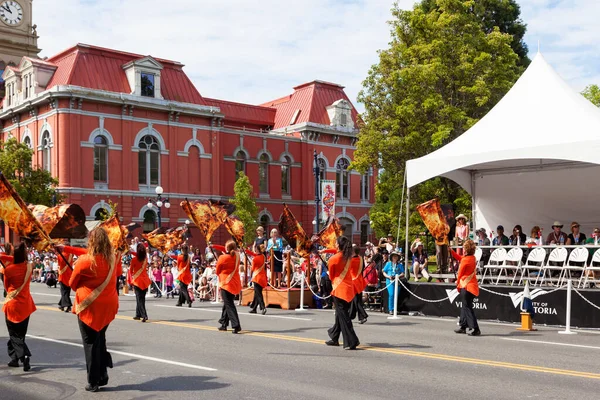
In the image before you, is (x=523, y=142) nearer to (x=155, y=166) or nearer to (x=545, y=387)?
(x=545, y=387)

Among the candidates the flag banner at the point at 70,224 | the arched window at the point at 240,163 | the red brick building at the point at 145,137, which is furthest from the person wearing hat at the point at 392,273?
the arched window at the point at 240,163

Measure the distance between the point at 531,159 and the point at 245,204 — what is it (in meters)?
29.4

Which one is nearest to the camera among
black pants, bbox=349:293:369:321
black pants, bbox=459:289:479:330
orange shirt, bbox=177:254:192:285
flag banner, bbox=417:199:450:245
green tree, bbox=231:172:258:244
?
black pants, bbox=459:289:479:330

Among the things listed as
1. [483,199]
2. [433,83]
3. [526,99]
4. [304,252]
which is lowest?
[304,252]

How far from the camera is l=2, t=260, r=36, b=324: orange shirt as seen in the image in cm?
943

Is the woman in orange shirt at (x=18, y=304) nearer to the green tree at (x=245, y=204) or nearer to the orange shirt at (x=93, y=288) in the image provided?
the orange shirt at (x=93, y=288)

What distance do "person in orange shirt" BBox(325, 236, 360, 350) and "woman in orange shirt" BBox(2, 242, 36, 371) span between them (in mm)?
4624

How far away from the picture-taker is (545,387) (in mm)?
8180

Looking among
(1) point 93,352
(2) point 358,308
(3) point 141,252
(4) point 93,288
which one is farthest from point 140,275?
(1) point 93,352

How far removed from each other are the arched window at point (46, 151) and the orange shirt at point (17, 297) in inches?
1428

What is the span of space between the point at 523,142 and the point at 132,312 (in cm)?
1063

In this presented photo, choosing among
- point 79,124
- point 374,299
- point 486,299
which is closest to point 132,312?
point 374,299

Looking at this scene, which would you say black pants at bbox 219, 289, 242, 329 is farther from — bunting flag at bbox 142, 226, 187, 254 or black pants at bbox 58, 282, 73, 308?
bunting flag at bbox 142, 226, 187, 254

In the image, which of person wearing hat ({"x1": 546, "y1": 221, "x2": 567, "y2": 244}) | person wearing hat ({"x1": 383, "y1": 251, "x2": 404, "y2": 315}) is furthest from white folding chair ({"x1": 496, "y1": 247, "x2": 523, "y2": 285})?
person wearing hat ({"x1": 383, "y1": 251, "x2": 404, "y2": 315})
